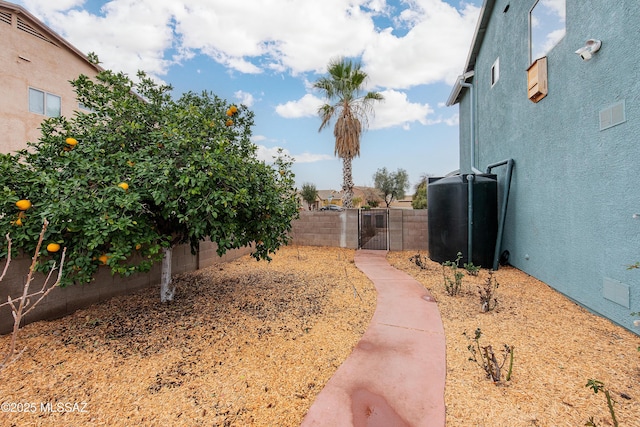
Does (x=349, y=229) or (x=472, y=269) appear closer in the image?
(x=472, y=269)

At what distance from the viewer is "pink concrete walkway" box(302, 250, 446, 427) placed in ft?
6.32

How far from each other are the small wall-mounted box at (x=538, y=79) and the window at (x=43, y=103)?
1331cm

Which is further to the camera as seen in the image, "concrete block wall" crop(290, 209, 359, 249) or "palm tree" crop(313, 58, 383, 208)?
"palm tree" crop(313, 58, 383, 208)

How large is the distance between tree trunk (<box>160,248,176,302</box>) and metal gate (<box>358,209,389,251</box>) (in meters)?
6.23

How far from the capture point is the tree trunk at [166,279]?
3822 millimetres

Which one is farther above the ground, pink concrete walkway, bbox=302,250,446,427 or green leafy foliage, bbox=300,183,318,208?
green leafy foliage, bbox=300,183,318,208

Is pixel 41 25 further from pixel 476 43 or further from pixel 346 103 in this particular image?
pixel 476 43

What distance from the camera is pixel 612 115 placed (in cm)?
330

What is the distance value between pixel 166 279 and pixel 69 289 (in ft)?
3.36

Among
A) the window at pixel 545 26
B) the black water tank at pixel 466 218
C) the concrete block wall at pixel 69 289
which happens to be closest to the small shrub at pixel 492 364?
the black water tank at pixel 466 218

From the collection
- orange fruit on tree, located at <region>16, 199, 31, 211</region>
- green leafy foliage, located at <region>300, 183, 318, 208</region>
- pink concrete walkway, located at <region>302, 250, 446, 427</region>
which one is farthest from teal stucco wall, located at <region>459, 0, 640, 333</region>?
green leafy foliage, located at <region>300, 183, 318, 208</region>


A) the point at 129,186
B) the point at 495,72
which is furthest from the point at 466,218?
Answer: the point at 129,186

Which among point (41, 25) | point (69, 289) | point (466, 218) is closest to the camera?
point (69, 289)

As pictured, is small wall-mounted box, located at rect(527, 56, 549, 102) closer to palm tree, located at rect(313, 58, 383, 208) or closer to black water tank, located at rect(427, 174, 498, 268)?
black water tank, located at rect(427, 174, 498, 268)
